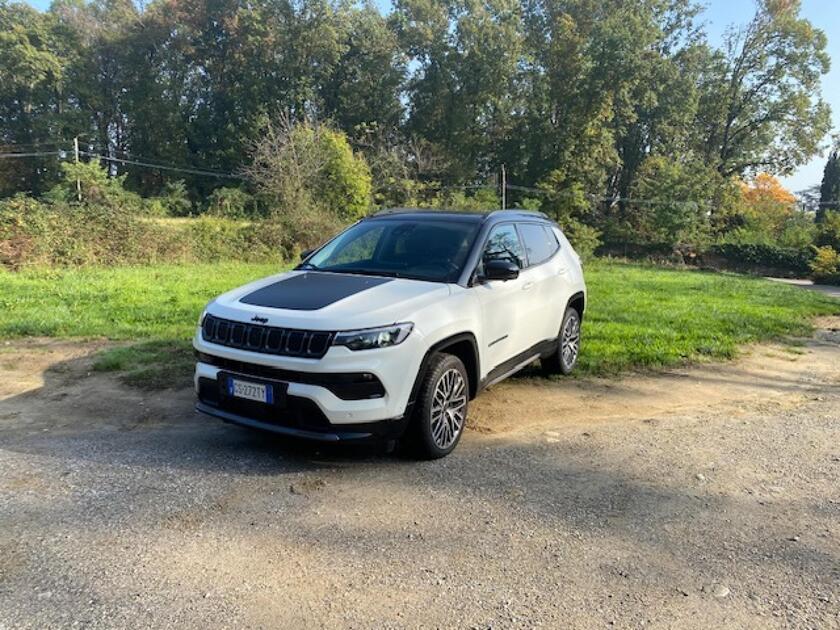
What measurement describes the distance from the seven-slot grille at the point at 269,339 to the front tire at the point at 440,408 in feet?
2.56

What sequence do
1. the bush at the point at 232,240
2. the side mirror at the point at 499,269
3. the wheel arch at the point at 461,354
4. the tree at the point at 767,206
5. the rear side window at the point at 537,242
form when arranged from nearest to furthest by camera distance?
the wheel arch at the point at 461,354 < the side mirror at the point at 499,269 < the rear side window at the point at 537,242 < the bush at the point at 232,240 < the tree at the point at 767,206

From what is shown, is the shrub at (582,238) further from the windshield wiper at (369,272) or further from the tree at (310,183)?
the windshield wiper at (369,272)

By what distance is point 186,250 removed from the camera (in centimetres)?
2177

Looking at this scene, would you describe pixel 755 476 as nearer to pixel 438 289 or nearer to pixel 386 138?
pixel 438 289

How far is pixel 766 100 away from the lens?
1919 inches

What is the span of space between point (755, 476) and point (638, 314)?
6.87 meters

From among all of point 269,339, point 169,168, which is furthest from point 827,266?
point 169,168

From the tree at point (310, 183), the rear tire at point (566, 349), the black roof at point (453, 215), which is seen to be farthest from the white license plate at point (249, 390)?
the tree at point (310, 183)

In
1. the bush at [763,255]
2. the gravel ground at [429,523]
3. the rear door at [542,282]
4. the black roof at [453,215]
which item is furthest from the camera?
the bush at [763,255]

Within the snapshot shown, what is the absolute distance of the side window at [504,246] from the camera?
5.07 m

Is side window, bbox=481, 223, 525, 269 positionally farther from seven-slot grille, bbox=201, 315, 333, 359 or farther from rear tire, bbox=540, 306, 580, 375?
seven-slot grille, bbox=201, 315, 333, 359

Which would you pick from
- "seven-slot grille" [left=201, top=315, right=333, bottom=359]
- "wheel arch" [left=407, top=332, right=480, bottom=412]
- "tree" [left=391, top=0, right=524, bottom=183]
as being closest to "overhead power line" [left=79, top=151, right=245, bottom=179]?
"tree" [left=391, top=0, right=524, bottom=183]

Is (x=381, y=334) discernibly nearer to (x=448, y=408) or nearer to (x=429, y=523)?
(x=448, y=408)

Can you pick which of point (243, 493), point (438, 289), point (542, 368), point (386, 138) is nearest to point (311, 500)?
point (243, 493)
